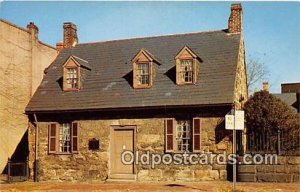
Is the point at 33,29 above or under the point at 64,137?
above

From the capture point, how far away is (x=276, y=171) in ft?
60.0

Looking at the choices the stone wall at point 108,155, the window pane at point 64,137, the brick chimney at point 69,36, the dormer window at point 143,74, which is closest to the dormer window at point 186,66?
the dormer window at point 143,74

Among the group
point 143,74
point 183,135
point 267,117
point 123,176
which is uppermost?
point 143,74

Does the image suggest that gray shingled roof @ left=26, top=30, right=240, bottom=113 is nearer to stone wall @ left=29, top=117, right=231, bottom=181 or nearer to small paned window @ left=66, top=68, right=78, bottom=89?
small paned window @ left=66, top=68, right=78, bottom=89

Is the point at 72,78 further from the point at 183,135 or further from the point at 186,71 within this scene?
the point at 183,135

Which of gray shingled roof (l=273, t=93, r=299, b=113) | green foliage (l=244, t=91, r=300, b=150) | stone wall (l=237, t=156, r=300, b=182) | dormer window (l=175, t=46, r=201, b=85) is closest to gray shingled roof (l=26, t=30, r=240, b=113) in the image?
dormer window (l=175, t=46, r=201, b=85)

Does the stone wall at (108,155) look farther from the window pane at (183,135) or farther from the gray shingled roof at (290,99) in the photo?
the gray shingled roof at (290,99)

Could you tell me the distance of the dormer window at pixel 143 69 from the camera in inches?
869

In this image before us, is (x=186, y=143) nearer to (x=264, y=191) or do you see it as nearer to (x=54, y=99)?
(x=264, y=191)

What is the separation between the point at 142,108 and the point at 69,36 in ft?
28.8

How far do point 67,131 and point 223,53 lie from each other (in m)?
8.72

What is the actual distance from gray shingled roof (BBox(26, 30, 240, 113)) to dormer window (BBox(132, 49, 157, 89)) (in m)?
0.37

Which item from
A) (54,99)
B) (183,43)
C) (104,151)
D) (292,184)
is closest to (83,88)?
(54,99)

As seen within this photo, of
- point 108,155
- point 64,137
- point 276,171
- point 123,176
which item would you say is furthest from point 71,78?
point 276,171
